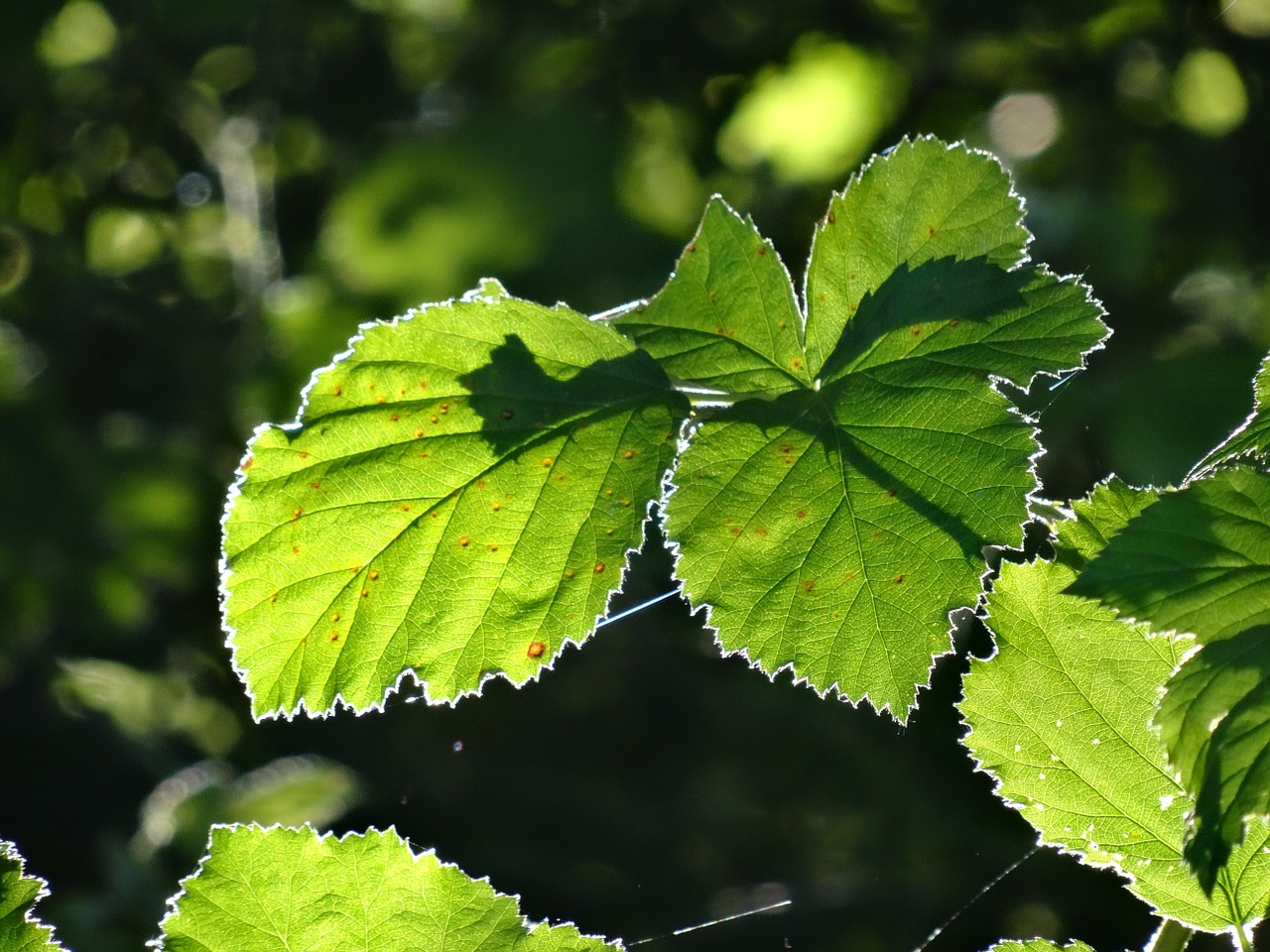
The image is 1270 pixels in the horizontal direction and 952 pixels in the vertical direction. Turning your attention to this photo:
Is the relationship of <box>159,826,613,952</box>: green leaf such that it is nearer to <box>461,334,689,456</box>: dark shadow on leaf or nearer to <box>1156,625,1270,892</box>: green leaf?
<box>461,334,689,456</box>: dark shadow on leaf

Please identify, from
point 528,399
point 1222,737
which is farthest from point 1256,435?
point 528,399

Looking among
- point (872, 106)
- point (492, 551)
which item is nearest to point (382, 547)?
point (492, 551)

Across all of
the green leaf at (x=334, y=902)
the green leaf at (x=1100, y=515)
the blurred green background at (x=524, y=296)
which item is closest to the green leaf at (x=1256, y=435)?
the green leaf at (x=1100, y=515)

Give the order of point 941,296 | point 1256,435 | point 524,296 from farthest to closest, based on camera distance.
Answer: point 524,296, point 941,296, point 1256,435

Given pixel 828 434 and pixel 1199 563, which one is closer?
pixel 1199 563

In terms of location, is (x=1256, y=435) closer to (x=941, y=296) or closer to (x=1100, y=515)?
(x=1100, y=515)

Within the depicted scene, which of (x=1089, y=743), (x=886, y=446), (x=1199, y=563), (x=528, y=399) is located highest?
(x=528, y=399)

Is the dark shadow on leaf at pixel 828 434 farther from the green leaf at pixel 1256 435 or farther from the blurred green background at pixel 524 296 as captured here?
the blurred green background at pixel 524 296
